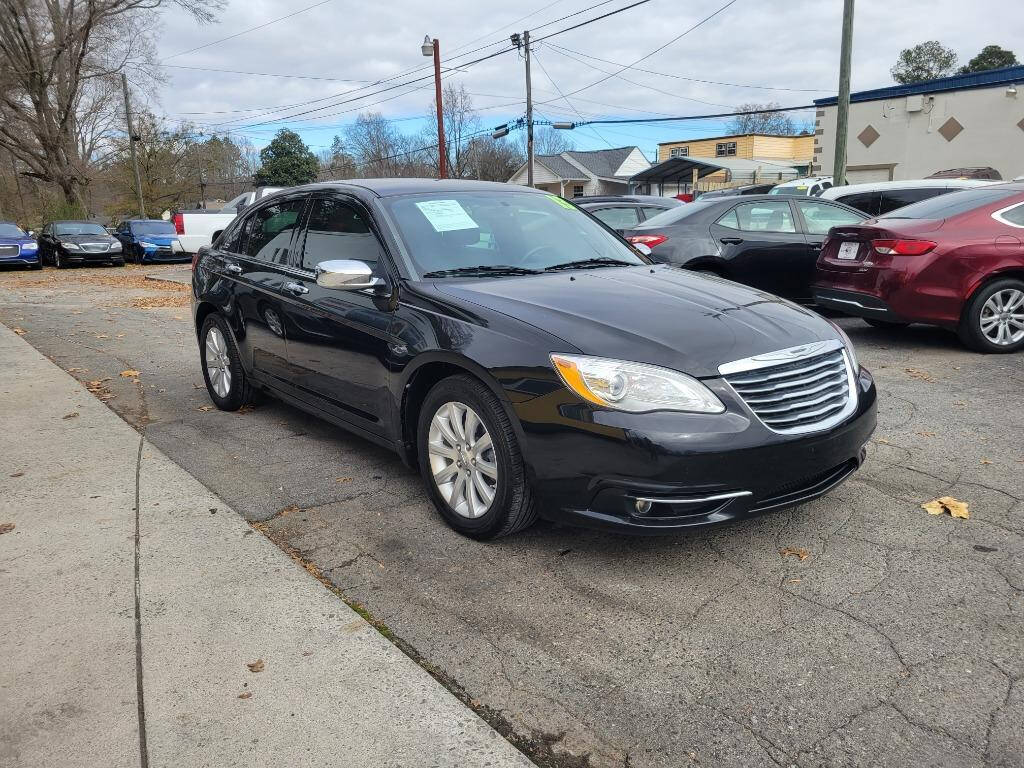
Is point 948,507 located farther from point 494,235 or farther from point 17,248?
point 17,248

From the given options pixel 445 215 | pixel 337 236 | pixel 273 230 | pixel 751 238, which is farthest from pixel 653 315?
pixel 751 238

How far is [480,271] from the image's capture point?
12.8ft

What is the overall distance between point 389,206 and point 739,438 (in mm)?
2258

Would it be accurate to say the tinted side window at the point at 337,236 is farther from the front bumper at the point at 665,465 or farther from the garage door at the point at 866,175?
the garage door at the point at 866,175

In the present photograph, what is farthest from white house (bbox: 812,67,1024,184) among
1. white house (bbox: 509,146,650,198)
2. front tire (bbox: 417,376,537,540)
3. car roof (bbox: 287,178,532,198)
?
white house (bbox: 509,146,650,198)

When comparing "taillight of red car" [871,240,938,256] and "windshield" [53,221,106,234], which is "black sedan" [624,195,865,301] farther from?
"windshield" [53,221,106,234]

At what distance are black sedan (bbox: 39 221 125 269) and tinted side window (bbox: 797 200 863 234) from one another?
20.1m

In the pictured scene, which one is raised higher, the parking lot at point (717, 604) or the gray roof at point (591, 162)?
the gray roof at point (591, 162)

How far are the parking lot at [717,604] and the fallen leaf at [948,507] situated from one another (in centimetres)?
4

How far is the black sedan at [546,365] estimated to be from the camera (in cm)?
290

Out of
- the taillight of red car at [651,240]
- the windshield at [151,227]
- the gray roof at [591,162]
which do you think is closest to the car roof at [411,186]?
the taillight of red car at [651,240]

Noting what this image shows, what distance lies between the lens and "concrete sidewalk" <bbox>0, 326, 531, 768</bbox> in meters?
2.22

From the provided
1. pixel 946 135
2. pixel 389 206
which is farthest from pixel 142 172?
pixel 389 206

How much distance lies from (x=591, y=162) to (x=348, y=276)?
5831cm
